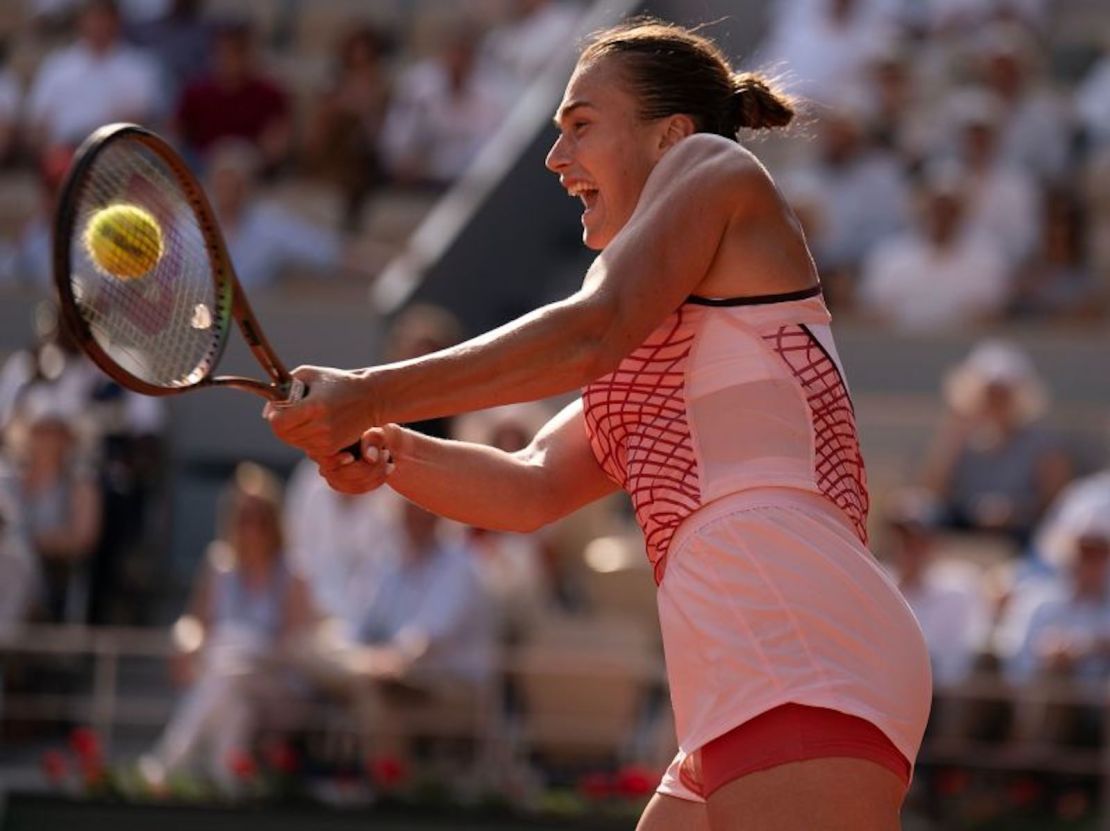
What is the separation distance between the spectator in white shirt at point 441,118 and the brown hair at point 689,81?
25.4 feet

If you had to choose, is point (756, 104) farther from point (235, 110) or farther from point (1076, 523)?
point (235, 110)

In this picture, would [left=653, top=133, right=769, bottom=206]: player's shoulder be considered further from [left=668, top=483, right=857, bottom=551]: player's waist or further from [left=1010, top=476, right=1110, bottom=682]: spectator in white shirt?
[left=1010, top=476, right=1110, bottom=682]: spectator in white shirt

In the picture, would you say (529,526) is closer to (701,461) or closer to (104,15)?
(701,461)

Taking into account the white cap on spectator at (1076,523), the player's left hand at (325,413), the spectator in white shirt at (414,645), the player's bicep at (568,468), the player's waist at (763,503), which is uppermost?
the player's left hand at (325,413)

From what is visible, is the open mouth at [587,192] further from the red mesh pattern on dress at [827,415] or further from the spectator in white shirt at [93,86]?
the spectator in white shirt at [93,86]

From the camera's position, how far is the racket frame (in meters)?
3.24

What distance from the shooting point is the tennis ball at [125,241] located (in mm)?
3516

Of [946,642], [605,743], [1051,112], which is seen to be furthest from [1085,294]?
[605,743]


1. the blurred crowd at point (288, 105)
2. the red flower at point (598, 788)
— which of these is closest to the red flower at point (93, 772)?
the red flower at point (598, 788)

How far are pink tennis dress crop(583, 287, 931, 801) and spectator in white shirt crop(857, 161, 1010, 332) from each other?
655cm

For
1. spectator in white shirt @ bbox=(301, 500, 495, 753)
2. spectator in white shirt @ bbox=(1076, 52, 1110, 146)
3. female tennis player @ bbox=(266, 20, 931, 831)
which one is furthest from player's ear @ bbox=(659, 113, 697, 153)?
spectator in white shirt @ bbox=(1076, 52, 1110, 146)

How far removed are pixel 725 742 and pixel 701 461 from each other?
392 mm

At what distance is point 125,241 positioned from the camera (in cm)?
354

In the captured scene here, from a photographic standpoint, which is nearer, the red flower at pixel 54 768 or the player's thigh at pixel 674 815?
the player's thigh at pixel 674 815
